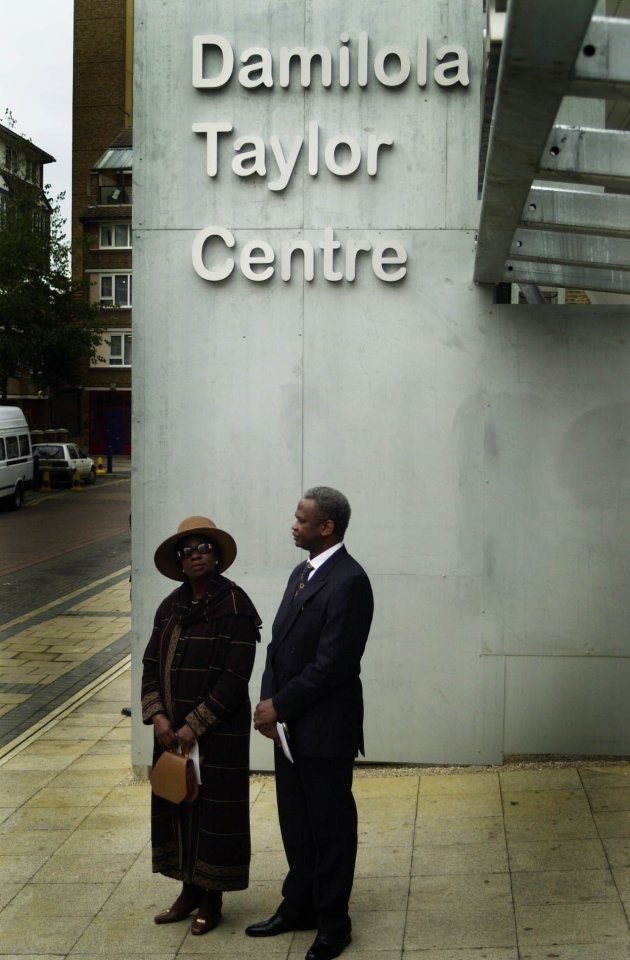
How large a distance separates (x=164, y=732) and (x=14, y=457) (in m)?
27.0

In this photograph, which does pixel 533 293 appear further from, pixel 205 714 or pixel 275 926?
pixel 275 926

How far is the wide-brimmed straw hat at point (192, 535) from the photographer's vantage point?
16.4 ft

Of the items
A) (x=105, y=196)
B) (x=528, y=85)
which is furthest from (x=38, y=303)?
(x=528, y=85)

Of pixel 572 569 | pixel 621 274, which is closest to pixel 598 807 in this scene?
pixel 572 569

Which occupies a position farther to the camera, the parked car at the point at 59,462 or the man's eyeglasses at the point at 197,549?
the parked car at the point at 59,462

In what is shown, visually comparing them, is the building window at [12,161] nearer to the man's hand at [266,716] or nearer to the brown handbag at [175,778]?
the brown handbag at [175,778]

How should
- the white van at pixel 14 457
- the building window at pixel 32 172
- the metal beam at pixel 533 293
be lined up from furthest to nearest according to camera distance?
the building window at pixel 32 172 → the white van at pixel 14 457 → the metal beam at pixel 533 293

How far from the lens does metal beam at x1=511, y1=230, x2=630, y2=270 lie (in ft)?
19.1

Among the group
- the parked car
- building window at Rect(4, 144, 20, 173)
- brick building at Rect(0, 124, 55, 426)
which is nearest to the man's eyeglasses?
the parked car

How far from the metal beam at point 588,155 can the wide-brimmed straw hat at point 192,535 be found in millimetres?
1911

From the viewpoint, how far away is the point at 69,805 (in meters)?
6.88

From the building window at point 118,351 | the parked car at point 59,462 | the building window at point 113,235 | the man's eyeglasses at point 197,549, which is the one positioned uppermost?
the building window at point 113,235

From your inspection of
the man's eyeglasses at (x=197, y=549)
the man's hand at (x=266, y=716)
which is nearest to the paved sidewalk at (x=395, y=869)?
the man's hand at (x=266, y=716)

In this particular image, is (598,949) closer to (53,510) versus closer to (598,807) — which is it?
(598,807)
